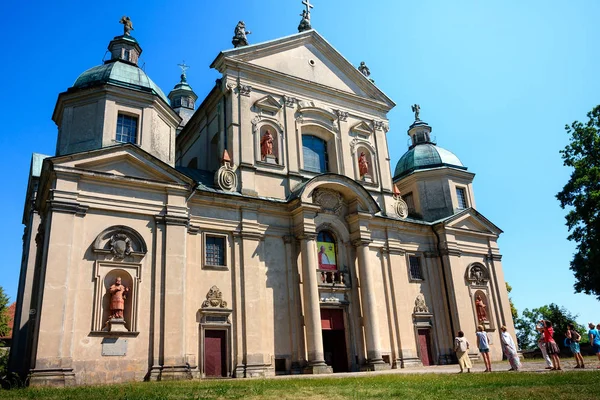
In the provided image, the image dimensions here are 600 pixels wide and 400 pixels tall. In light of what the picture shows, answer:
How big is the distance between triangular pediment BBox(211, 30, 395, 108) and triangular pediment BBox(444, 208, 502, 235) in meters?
7.40

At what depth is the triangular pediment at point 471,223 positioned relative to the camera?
27.6 meters

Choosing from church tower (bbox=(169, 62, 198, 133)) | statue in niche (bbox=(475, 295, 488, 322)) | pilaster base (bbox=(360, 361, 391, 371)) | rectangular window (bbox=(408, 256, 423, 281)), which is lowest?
pilaster base (bbox=(360, 361, 391, 371))

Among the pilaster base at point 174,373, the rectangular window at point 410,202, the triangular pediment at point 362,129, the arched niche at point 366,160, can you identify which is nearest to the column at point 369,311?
the arched niche at point 366,160

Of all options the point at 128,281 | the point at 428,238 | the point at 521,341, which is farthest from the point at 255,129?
the point at 521,341

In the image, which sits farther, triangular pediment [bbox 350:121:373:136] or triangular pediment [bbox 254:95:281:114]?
triangular pediment [bbox 350:121:373:136]

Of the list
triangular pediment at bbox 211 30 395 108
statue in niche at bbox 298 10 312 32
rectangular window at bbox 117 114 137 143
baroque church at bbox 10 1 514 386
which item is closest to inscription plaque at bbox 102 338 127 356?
baroque church at bbox 10 1 514 386

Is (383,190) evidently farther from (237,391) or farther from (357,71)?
(237,391)

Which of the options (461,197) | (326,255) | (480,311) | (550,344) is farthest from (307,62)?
(550,344)

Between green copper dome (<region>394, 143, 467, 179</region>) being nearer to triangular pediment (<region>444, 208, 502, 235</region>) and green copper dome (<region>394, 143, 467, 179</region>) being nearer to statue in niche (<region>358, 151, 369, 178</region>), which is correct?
triangular pediment (<region>444, 208, 502, 235</region>)

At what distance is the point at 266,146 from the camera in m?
23.3

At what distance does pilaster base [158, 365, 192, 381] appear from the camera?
16766 mm

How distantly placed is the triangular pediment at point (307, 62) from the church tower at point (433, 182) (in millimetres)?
4495

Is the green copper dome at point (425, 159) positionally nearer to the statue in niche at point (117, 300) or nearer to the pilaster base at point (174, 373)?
the pilaster base at point (174, 373)

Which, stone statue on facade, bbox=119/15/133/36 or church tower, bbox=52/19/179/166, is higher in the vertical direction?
stone statue on facade, bbox=119/15/133/36
